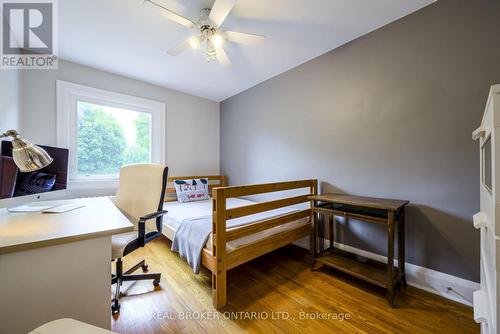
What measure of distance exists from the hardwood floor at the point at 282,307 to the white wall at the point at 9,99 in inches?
73.6

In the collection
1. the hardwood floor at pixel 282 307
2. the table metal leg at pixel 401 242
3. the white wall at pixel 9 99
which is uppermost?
the white wall at pixel 9 99

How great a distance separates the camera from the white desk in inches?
30.2

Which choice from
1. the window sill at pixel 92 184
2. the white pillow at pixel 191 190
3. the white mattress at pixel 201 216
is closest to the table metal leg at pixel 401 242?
the white mattress at pixel 201 216

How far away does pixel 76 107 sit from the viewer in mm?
2529

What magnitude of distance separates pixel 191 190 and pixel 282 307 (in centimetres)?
215

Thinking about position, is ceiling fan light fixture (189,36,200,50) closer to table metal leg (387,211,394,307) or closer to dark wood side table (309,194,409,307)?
dark wood side table (309,194,409,307)

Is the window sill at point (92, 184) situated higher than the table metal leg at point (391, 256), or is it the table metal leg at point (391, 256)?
the window sill at point (92, 184)

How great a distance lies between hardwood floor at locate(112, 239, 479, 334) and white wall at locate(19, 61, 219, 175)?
2010 millimetres

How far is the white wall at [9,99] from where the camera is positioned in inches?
67.4

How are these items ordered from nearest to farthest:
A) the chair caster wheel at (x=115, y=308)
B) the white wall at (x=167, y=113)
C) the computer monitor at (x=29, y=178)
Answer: the computer monitor at (x=29, y=178) < the chair caster wheel at (x=115, y=308) < the white wall at (x=167, y=113)

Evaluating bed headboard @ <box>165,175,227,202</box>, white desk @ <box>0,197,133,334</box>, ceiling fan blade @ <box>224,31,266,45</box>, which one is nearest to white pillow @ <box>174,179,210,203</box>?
bed headboard @ <box>165,175,227,202</box>

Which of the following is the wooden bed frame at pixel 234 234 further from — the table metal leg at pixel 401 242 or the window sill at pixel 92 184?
the window sill at pixel 92 184

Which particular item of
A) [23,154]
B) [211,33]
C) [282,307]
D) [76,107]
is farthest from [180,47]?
[282,307]

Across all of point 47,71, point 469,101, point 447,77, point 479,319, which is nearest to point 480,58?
point 447,77
